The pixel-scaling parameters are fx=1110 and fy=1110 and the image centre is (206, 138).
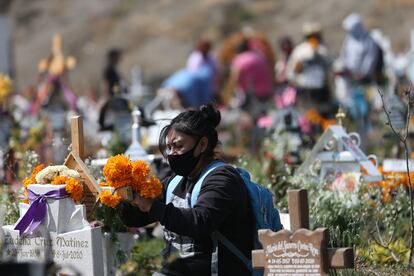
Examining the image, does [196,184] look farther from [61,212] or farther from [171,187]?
[61,212]

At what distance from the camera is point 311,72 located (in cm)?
1622

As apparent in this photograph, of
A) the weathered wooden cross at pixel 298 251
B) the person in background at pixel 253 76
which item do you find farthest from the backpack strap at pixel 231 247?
the person in background at pixel 253 76

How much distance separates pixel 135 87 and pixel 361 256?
18.3 m

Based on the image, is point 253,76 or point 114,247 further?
point 253,76

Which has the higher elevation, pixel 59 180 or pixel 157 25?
pixel 157 25

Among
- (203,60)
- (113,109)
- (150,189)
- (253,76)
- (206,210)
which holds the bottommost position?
(206,210)

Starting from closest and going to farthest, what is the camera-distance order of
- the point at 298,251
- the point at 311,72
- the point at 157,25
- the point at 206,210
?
the point at 298,251 < the point at 206,210 < the point at 311,72 < the point at 157,25

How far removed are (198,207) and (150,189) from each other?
0.26m

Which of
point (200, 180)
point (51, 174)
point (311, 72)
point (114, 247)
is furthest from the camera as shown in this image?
point (311, 72)

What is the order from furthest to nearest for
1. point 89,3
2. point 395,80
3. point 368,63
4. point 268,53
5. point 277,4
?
1. point 89,3
2. point 277,4
3. point 268,53
4. point 395,80
5. point 368,63

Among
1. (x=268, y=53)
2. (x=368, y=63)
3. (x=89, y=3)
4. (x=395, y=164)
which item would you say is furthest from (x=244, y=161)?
(x=89, y=3)

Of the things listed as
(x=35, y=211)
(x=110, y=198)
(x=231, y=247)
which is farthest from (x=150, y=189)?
(x=35, y=211)

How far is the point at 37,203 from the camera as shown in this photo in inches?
229

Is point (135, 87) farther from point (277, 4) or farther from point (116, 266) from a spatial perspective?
point (116, 266)
